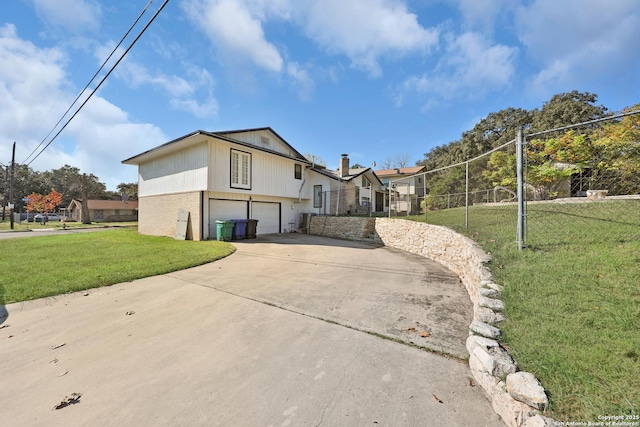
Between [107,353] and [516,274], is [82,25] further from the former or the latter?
[516,274]

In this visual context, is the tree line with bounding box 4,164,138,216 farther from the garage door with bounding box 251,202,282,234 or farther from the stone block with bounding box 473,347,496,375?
the stone block with bounding box 473,347,496,375

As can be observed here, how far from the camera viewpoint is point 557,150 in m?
15.9

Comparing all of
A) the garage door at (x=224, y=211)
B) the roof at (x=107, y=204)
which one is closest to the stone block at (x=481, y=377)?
the garage door at (x=224, y=211)

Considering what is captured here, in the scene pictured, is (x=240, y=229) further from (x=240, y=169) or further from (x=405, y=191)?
(x=405, y=191)

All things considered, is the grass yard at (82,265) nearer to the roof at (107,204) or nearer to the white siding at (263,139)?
the white siding at (263,139)

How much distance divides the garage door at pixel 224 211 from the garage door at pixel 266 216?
69 centimetres

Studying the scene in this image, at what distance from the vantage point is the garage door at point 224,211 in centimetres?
1268

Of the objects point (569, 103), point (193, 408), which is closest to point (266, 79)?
point (193, 408)

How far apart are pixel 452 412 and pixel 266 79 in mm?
12932

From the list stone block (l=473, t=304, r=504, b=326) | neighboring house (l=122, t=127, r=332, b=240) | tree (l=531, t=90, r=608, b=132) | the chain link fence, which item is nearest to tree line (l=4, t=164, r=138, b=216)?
neighboring house (l=122, t=127, r=332, b=240)

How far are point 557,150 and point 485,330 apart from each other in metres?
19.7

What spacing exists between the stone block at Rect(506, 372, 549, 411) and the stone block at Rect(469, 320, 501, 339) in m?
0.59

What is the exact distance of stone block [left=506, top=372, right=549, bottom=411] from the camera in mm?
1655

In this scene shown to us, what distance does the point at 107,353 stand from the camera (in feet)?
9.16
